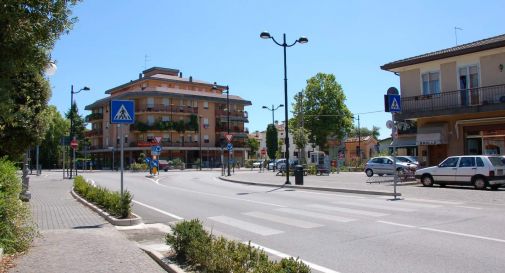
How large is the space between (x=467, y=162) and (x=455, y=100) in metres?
6.17

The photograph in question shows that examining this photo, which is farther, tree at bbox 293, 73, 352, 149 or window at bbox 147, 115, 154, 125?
window at bbox 147, 115, 154, 125

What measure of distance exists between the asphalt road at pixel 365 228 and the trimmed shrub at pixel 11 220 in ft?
13.1

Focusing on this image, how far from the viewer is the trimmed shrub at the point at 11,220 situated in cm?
748

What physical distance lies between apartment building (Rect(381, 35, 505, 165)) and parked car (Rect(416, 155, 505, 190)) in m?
4.17

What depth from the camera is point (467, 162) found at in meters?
20.3

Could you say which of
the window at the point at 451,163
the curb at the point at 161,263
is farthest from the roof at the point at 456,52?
the curb at the point at 161,263

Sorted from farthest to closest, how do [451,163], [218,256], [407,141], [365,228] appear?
[407,141] < [451,163] < [365,228] < [218,256]

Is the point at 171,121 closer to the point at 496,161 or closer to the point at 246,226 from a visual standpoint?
the point at 496,161

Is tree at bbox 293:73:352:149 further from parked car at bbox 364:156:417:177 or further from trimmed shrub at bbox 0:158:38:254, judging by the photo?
trimmed shrub at bbox 0:158:38:254

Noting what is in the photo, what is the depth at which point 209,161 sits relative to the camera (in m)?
83.2

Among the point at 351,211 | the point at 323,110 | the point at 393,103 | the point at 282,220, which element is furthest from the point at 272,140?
the point at 282,220

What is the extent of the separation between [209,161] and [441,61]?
60708 millimetres

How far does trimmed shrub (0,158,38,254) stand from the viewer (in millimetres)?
7484

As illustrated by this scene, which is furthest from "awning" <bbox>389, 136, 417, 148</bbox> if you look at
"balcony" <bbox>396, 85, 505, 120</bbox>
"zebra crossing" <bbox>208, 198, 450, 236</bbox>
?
"zebra crossing" <bbox>208, 198, 450, 236</bbox>
